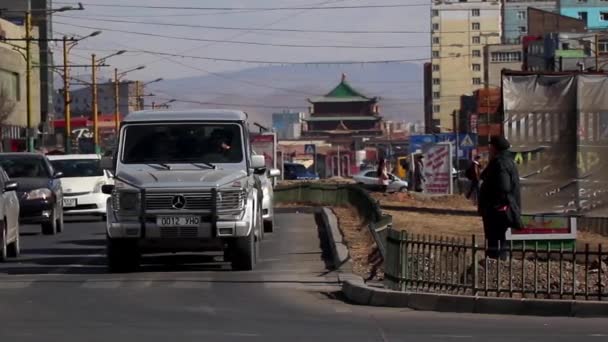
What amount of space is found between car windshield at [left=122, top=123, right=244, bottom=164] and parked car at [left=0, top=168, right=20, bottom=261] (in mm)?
2957

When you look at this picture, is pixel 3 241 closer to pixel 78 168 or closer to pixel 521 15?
pixel 78 168

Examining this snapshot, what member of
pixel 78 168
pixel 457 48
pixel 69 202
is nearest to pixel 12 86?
pixel 78 168

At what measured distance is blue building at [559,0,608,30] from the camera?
108125mm

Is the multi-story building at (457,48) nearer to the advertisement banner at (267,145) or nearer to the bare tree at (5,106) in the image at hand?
the bare tree at (5,106)

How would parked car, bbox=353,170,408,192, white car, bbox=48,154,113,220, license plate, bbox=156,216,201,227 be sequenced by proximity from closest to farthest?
1. license plate, bbox=156,216,201,227
2. white car, bbox=48,154,113,220
3. parked car, bbox=353,170,408,192

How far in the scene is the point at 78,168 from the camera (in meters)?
33.8

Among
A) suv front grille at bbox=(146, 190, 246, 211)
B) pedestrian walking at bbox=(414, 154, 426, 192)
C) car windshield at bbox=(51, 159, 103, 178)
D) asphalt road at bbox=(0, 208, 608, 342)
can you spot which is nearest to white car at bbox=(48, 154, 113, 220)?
car windshield at bbox=(51, 159, 103, 178)

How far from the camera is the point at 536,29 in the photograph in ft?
388

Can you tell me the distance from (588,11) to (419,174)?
63.8 metres

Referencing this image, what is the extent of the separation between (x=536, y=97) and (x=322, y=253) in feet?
14.2

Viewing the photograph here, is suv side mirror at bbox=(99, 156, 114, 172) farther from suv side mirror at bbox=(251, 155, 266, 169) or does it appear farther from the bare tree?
the bare tree

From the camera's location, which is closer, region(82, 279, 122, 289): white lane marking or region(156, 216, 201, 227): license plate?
region(82, 279, 122, 289): white lane marking

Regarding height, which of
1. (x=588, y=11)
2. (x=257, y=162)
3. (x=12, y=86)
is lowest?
(x=257, y=162)

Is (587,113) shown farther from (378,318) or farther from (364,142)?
(364,142)
